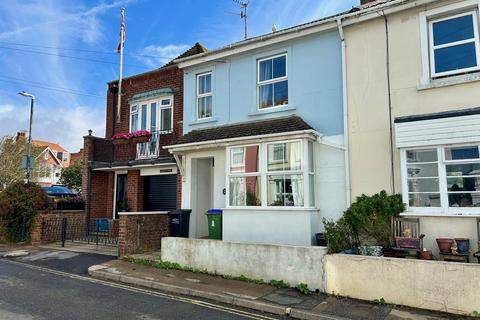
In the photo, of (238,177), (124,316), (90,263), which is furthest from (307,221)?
(90,263)

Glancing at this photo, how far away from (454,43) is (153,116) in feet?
34.7

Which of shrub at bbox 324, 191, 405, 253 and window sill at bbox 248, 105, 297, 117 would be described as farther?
window sill at bbox 248, 105, 297, 117

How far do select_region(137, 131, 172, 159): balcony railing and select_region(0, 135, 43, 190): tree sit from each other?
809 inches

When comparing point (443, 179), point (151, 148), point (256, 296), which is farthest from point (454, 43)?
point (151, 148)

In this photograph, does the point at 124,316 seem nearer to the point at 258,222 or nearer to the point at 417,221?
the point at 258,222

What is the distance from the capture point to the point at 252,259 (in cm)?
835

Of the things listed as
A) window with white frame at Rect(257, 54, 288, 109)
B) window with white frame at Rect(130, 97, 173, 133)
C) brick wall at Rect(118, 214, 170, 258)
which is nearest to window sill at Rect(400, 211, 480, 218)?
window with white frame at Rect(257, 54, 288, 109)

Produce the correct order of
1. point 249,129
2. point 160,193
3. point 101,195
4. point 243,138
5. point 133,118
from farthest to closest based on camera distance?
point 101,195, point 133,118, point 160,193, point 249,129, point 243,138

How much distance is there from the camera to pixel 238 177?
10008 mm

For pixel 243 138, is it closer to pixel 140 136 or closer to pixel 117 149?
pixel 140 136

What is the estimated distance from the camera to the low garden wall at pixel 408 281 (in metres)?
6.00

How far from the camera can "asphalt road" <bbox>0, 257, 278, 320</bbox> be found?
612 cm

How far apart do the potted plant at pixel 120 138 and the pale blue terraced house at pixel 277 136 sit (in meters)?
3.72

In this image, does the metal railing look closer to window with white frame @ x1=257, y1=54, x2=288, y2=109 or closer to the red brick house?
the red brick house
